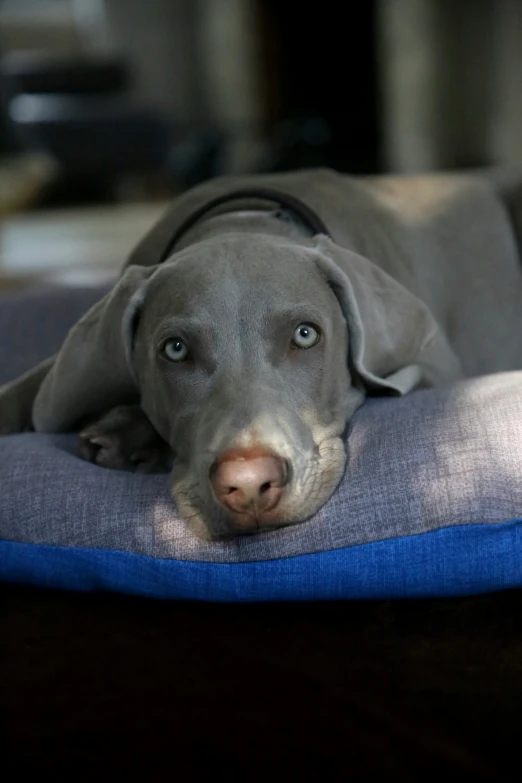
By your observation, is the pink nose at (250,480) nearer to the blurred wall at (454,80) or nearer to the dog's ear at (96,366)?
the dog's ear at (96,366)

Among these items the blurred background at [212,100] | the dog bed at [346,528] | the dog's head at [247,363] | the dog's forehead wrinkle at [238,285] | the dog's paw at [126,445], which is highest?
the dog's forehead wrinkle at [238,285]

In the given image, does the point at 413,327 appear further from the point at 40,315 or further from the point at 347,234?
the point at 40,315

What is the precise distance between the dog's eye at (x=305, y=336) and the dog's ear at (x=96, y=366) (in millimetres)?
321

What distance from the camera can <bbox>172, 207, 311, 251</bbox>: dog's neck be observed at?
208 centimetres

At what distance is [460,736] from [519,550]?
0.36m

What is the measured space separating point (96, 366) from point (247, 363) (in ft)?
1.30

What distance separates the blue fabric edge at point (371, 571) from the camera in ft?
4.88

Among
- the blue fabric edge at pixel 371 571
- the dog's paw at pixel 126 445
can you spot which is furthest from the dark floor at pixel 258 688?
the dog's paw at pixel 126 445

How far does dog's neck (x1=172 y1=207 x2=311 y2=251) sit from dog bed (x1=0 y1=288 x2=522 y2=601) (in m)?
0.54

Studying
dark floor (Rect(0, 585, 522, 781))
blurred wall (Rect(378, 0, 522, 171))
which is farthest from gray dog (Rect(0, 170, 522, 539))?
blurred wall (Rect(378, 0, 522, 171))

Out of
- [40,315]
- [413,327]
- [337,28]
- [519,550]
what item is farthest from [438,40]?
[519,550]

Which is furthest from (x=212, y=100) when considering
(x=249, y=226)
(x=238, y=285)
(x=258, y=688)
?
(x=258, y=688)

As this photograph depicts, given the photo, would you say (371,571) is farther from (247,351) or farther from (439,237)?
(439,237)

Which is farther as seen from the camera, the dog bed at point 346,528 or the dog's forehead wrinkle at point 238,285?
the dog's forehead wrinkle at point 238,285
